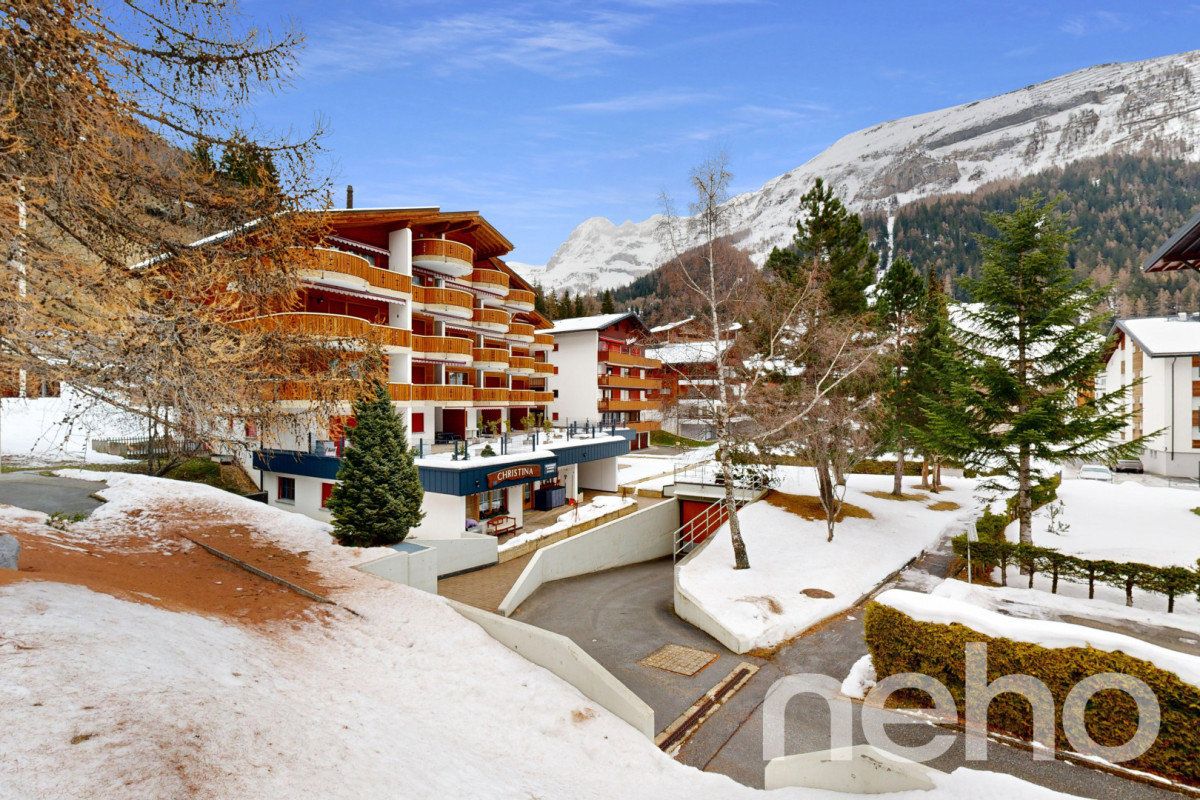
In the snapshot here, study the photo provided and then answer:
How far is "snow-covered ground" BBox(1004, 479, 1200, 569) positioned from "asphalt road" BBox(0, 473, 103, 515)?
105 ft

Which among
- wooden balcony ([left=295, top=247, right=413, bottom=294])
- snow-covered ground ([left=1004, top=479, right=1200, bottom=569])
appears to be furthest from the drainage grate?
wooden balcony ([left=295, top=247, right=413, bottom=294])

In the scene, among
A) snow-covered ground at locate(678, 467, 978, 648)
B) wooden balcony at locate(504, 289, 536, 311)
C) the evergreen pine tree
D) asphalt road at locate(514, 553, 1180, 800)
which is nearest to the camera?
asphalt road at locate(514, 553, 1180, 800)

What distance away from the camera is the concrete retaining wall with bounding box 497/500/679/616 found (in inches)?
685

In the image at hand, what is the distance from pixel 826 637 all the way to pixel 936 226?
208 m

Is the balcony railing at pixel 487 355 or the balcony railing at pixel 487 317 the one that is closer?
the balcony railing at pixel 487 355

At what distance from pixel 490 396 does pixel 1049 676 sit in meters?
26.8

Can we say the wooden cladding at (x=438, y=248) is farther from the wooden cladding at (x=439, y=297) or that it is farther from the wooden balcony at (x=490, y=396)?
the wooden balcony at (x=490, y=396)

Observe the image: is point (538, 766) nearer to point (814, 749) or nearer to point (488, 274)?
point (814, 749)

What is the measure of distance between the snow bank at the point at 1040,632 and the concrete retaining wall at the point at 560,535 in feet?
42.0

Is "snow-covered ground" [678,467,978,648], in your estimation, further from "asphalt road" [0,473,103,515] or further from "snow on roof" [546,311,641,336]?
"snow on roof" [546,311,641,336]

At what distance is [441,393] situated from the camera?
26.8m

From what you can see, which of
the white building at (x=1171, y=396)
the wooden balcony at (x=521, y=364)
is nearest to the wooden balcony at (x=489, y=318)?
the wooden balcony at (x=521, y=364)

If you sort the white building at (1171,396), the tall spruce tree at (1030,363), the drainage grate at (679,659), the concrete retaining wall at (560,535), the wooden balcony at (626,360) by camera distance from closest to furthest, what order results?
the drainage grate at (679,659) < the tall spruce tree at (1030,363) < the concrete retaining wall at (560,535) < the white building at (1171,396) < the wooden balcony at (626,360)

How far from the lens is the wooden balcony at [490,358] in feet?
106
